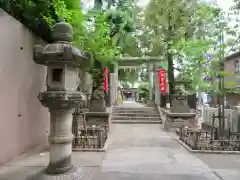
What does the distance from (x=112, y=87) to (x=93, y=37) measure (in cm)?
1158

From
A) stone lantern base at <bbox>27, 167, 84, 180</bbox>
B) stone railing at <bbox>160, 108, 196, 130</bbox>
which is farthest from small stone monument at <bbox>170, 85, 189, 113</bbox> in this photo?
stone lantern base at <bbox>27, 167, 84, 180</bbox>

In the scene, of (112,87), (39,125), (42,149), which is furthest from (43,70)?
(112,87)

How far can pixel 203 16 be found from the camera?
48.0ft

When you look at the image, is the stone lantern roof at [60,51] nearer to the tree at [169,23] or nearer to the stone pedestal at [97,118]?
the stone pedestal at [97,118]

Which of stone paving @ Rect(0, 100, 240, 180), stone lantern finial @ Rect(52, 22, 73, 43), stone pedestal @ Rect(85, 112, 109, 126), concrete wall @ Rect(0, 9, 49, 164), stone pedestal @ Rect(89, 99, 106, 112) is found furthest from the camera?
stone pedestal @ Rect(89, 99, 106, 112)

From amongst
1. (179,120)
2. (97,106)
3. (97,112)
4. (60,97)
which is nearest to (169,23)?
(179,120)

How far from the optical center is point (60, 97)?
14.7ft

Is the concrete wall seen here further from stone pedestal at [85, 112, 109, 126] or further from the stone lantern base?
stone pedestal at [85, 112, 109, 126]

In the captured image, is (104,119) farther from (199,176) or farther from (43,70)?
(199,176)

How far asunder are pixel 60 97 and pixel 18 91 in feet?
9.18

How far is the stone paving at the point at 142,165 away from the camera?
527 cm

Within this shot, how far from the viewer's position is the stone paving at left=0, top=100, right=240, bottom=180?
5273 mm

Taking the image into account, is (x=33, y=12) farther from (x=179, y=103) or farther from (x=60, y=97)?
(x=179, y=103)

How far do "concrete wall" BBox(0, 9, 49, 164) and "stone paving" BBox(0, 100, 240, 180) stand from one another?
21.8 inches
